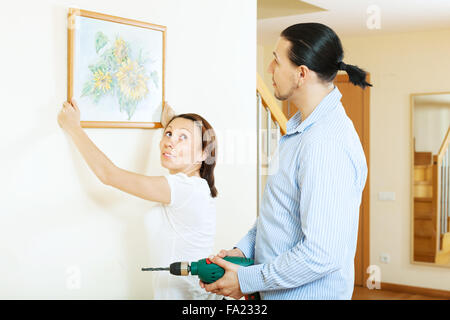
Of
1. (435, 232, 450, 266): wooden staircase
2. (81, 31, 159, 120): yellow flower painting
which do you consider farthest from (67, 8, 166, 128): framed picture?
(435, 232, 450, 266): wooden staircase

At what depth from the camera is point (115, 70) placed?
81.9 inches

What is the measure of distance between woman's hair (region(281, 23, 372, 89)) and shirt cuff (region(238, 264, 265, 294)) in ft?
1.83

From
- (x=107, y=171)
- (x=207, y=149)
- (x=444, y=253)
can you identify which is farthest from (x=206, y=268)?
(x=444, y=253)

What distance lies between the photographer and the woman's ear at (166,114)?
88.4 inches

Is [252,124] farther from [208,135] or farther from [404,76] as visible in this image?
[404,76]

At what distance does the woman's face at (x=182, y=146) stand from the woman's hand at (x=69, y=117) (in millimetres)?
326

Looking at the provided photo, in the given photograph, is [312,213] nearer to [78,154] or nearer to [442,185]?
[78,154]

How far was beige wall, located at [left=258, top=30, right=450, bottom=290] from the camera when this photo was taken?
557 cm

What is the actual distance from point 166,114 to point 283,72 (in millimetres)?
802

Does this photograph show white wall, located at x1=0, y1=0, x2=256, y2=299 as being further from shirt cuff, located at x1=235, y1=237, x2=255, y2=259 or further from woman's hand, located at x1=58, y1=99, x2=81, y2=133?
shirt cuff, located at x1=235, y1=237, x2=255, y2=259

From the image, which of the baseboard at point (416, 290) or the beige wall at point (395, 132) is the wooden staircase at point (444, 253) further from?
the baseboard at point (416, 290)

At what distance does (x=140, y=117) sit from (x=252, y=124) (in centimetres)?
75

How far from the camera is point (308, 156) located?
140cm

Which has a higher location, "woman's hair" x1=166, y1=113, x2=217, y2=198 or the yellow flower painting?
the yellow flower painting
